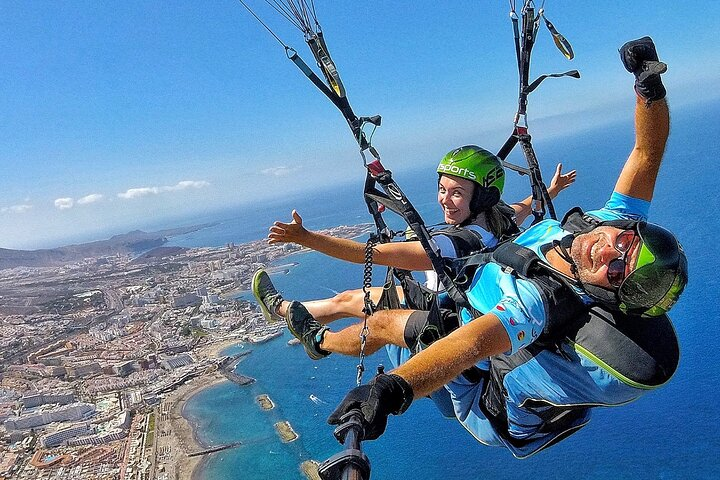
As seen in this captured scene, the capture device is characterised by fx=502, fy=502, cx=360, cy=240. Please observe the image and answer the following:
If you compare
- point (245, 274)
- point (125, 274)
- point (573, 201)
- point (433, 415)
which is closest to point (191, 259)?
point (125, 274)

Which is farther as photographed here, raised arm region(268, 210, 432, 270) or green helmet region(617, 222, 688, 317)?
raised arm region(268, 210, 432, 270)

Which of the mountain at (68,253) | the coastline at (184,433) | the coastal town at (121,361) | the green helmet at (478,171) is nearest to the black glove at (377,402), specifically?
the green helmet at (478,171)

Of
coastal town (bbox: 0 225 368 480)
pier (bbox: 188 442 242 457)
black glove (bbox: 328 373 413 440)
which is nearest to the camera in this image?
black glove (bbox: 328 373 413 440)

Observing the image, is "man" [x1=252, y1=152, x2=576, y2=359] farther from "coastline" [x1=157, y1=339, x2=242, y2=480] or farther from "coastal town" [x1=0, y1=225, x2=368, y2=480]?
"coastal town" [x1=0, y1=225, x2=368, y2=480]

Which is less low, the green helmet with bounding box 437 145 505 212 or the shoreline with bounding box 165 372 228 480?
the green helmet with bounding box 437 145 505 212

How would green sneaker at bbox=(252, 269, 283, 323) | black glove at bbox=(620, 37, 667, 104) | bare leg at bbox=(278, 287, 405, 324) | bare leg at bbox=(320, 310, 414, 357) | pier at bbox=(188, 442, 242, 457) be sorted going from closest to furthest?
black glove at bbox=(620, 37, 667, 104) → bare leg at bbox=(320, 310, 414, 357) → bare leg at bbox=(278, 287, 405, 324) → green sneaker at bbox=(252, 269, 283, 323) → pier at bbox=(188, 442, 242, 457)

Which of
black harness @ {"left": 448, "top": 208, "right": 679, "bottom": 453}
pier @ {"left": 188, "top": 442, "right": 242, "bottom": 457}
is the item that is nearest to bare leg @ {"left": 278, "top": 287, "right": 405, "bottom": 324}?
black harness @ {"left": 448, "top": 208, "right": 679, "bottom": 453}

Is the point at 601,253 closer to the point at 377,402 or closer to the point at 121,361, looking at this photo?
the point at 377,402

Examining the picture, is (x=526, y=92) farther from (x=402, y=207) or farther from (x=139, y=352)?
(x=139, y=352)
